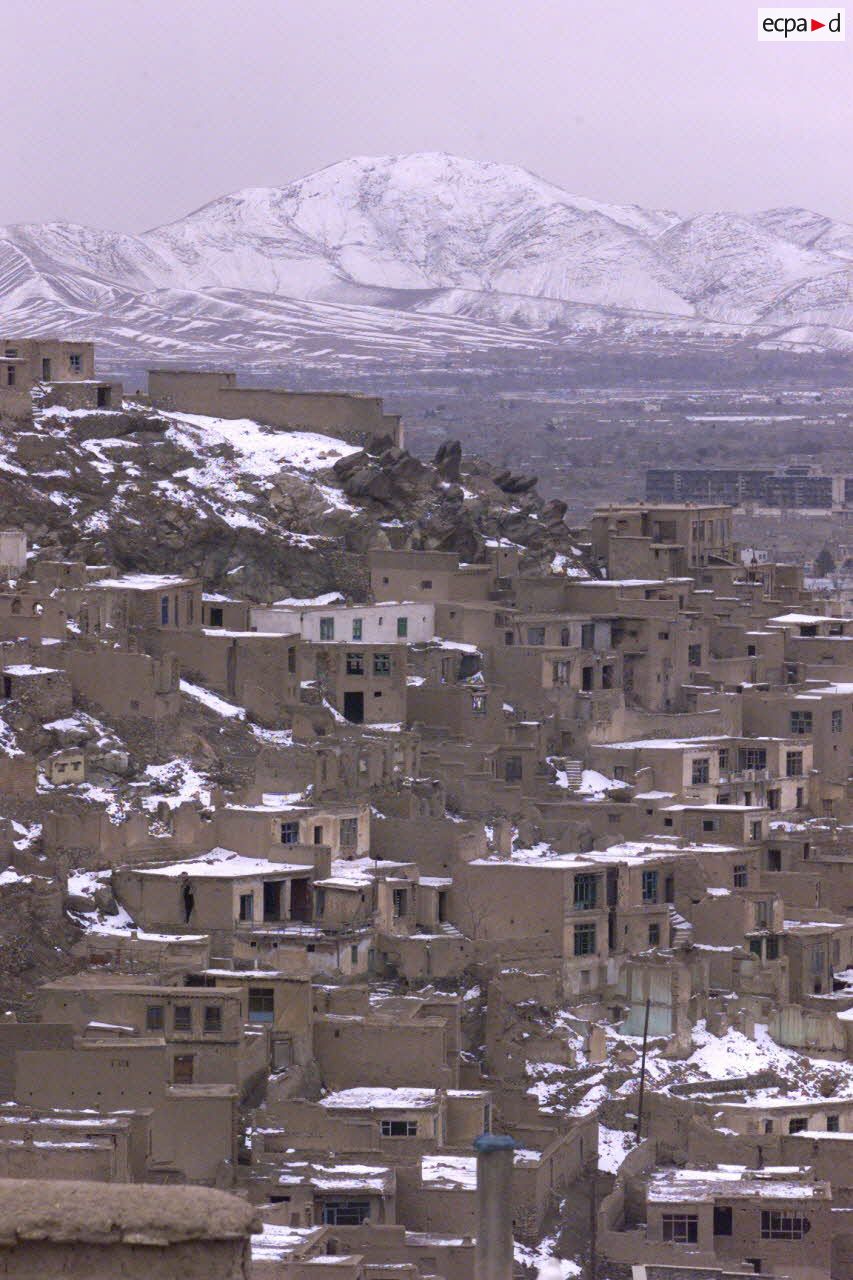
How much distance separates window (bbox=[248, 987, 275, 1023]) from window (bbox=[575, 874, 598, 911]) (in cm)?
509

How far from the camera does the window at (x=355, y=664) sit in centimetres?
4469

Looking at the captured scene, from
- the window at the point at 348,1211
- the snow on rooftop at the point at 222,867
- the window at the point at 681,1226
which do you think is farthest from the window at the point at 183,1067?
the window at the point at 681,1226

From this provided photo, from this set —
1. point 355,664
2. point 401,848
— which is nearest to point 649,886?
point 401,848

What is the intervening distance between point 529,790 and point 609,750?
1.90m

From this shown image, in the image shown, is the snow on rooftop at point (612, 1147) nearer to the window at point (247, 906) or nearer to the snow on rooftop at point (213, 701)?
the window at point (247, 906)

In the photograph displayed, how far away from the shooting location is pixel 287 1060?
112 ft

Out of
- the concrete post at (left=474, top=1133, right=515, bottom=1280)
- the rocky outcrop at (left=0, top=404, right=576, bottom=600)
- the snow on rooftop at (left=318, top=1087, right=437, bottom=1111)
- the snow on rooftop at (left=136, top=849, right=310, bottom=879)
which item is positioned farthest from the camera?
the rocky outcrop at (left=0, top=404, right=576, bottom=600)

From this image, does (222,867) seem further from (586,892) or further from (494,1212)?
(494,1212)

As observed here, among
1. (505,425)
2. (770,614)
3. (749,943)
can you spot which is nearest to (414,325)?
(505,425)

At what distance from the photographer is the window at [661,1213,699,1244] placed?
31.9 metres

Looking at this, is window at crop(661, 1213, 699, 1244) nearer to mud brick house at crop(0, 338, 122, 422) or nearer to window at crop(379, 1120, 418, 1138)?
window at crop(379, 1120, 418, 1138)

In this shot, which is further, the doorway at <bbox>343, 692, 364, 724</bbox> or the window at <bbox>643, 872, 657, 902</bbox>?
the doorway at <bbox>343, 692, 364, 724</bbox>

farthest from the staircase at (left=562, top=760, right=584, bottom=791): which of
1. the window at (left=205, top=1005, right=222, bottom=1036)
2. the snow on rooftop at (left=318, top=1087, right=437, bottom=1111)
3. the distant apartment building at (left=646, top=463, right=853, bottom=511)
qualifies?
the distant apartment building at (left=646, top=463, right=853, bottom=511)

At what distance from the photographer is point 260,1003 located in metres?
34.8
